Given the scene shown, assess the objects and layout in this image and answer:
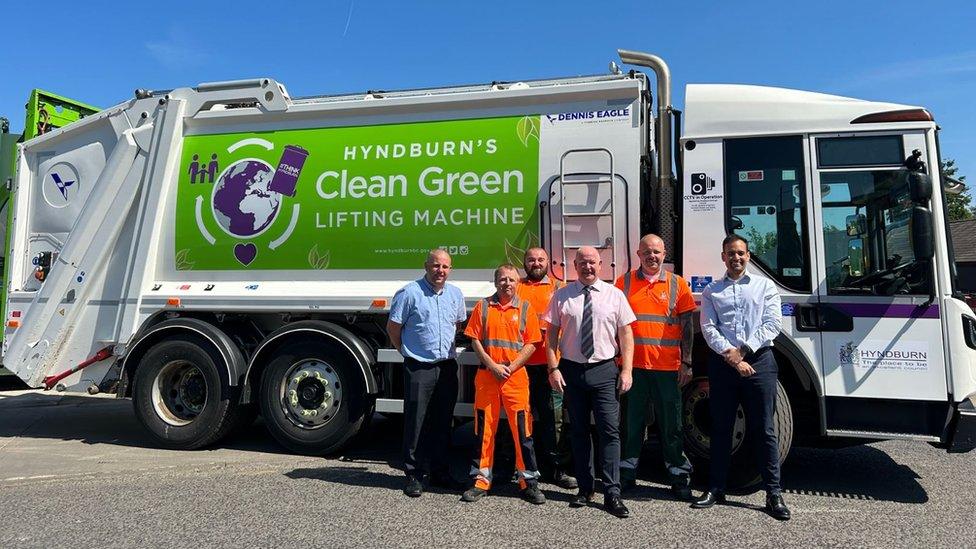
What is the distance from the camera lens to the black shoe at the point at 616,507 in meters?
4.20

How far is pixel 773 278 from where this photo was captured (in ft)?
15.6

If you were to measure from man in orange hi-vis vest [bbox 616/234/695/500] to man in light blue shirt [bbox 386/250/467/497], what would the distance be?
1.32 meters

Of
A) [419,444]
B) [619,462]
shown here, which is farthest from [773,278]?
[419,444]

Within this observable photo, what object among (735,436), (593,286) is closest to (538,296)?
(593,286)

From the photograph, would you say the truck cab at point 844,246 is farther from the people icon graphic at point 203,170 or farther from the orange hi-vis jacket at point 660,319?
the people icon graphic at point 203,170

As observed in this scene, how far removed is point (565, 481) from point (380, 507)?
134 cm

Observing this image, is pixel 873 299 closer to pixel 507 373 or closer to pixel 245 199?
pixel 507 373

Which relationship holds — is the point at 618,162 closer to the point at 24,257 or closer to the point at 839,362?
the point at 839,362

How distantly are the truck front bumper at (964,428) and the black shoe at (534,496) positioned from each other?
2.75 meters

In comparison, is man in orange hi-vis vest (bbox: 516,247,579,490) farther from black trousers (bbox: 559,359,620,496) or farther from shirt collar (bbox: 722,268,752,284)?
shirt collar (bbox: 722,268,752,284)

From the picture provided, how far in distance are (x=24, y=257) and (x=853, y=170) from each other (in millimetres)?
7594

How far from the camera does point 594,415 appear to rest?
172 inches

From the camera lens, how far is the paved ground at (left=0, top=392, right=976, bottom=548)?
3.90 meters

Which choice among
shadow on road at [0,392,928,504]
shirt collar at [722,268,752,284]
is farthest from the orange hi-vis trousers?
shirt collar at [722,268,752,284]
